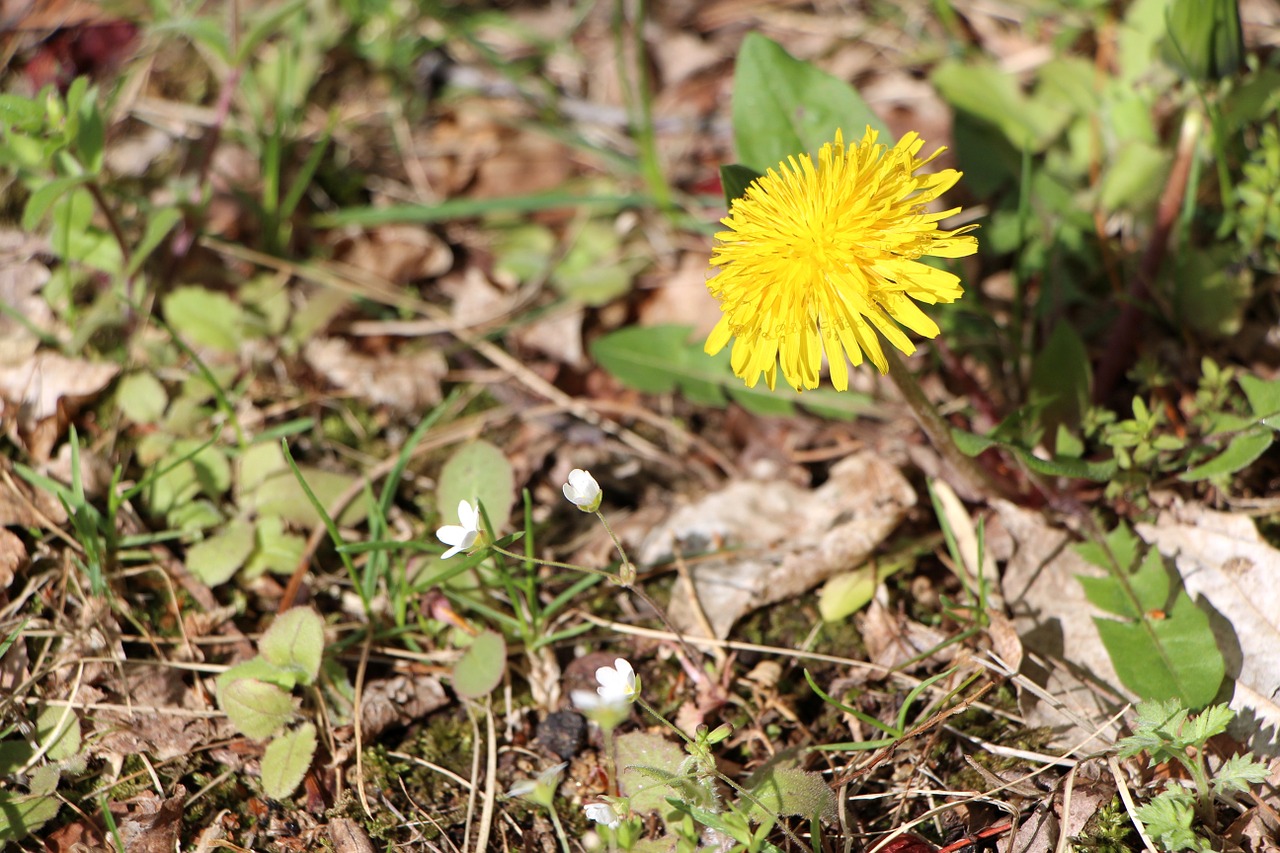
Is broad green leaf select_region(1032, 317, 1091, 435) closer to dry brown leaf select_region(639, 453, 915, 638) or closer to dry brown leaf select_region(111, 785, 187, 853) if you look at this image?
dry brown leaf select_region(639, 453, 915, 638)

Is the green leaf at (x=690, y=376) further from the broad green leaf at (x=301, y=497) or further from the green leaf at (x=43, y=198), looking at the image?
the green leaf at (x=43, y=198)

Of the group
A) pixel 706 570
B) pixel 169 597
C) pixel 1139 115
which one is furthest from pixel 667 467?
pixel 1139 115

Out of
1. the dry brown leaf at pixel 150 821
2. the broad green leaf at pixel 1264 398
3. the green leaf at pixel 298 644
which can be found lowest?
the dry brown leaf at pixel 150 821

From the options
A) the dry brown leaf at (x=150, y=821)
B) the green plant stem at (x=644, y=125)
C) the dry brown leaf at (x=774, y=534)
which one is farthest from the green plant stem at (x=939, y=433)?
the dry brown leaf at (x=150, y=821)

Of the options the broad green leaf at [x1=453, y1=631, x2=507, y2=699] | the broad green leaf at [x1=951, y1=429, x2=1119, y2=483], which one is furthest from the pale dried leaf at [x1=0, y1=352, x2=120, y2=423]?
the broad green leaf at [x1=951, y1=429, x2=1119, y2=483]

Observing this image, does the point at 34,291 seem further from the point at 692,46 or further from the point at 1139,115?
the point at 1139,115
